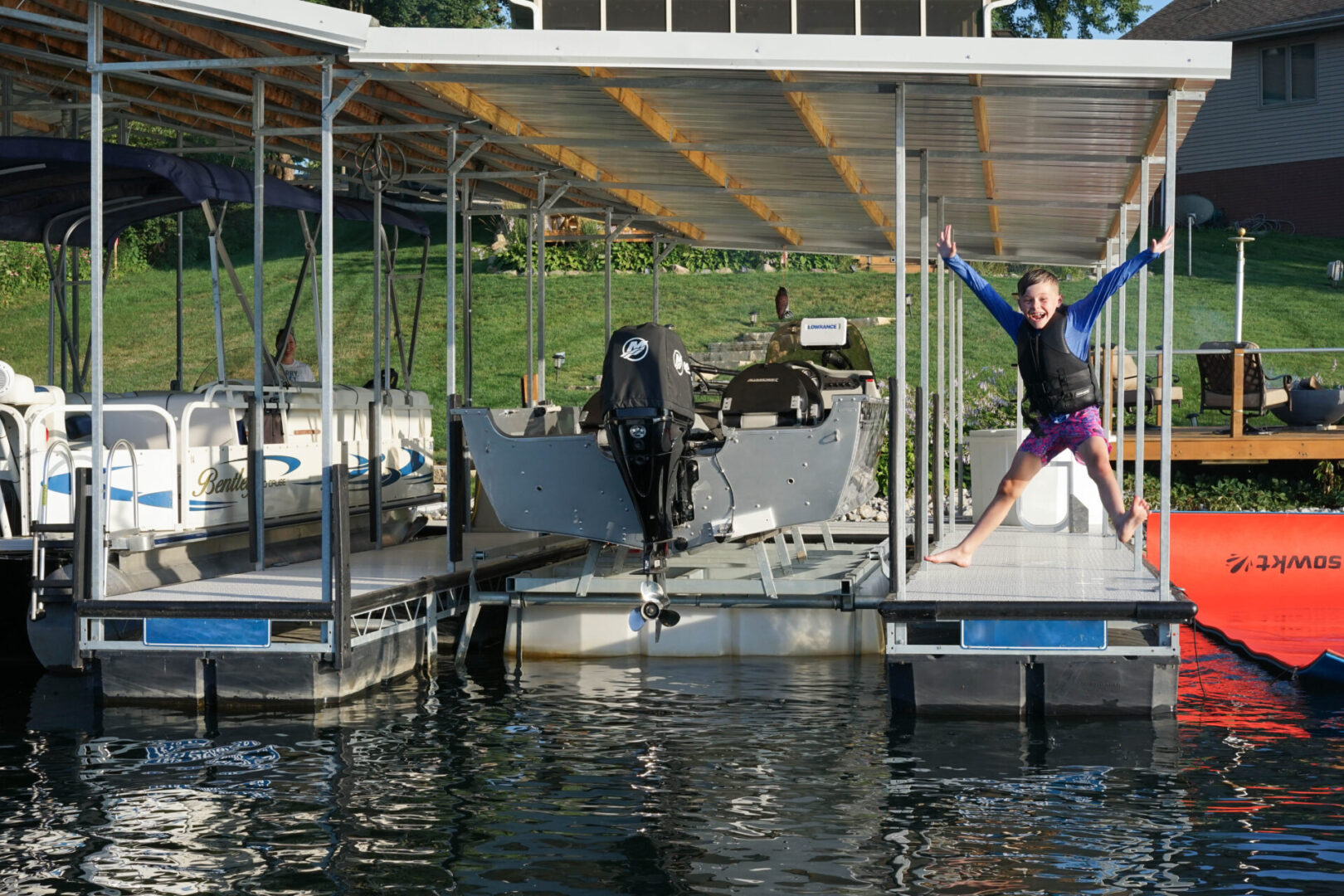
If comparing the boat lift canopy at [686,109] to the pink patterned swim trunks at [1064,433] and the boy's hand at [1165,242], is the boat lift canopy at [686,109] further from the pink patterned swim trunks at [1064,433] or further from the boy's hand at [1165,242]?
the pink patterned swim trunks at [1064,433]

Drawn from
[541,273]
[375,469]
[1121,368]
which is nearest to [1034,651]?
[1121,368]

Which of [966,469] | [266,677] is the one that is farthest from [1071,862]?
[966,469]

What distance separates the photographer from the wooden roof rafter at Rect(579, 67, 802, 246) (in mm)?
8984

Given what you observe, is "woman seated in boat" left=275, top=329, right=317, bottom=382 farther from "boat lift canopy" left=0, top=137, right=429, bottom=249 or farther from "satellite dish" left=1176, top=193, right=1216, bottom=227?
"satellite dish" left=1176, top=193, right=1216, bottom=227

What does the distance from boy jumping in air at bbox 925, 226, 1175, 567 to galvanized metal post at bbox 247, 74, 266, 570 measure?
13.3 feet

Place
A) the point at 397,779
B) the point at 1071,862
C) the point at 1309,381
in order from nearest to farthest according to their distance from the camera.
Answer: the point at 1071,862 → the point at 397,779 → the point at 1309,381

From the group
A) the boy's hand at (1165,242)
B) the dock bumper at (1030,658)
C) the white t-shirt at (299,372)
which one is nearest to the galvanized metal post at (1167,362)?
the boy's hand at (1165,242)

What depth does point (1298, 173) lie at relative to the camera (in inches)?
1325

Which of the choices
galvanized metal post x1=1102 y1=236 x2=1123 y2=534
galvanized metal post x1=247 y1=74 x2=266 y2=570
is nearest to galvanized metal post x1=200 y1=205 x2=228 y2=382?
galvanized metal post x1=247 y1=74 x2=266 y2=570

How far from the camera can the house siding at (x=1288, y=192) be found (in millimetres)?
33250

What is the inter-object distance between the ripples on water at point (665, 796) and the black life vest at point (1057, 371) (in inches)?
66.2

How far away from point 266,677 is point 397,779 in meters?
1.70

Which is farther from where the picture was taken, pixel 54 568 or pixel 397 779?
pixel 54 568

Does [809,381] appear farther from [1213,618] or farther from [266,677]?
[1213,618]
